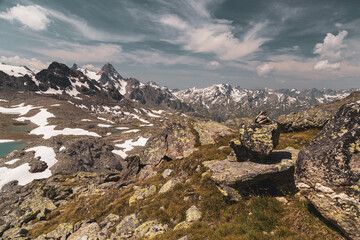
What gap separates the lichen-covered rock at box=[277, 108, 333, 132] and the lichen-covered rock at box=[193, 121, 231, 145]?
10.7m

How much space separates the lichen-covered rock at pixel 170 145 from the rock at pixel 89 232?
11.2 meters

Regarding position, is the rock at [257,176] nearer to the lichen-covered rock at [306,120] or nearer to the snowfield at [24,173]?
the lichen-covered rock at [306,120]

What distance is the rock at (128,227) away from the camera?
40.8 ft

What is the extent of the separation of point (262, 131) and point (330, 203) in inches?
215

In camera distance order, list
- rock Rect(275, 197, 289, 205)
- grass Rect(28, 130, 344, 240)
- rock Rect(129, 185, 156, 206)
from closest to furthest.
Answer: grass Rect(28, 130, 344, 240) < rock Rect(275, 197, 289, 205) < rock Rect(129, 185, 156, 206)

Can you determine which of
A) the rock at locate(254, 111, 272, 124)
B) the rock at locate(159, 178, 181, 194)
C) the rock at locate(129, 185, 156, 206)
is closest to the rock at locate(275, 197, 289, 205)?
the rock at locate(254, 111, 272, 124)

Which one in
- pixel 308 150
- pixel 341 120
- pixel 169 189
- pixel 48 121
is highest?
pixel 341 120

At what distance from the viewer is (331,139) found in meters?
8.15

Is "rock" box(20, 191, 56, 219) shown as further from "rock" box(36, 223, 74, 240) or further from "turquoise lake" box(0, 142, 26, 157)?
"turquoise lake" box(0, 142, 26, 157)

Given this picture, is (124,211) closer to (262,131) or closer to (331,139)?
(262,131)

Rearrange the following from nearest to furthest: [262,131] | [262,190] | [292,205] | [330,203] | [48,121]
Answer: [330,203] → [292,205] → [262,190] → [262,131] → [48,121]

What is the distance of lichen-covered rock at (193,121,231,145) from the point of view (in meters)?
23.5

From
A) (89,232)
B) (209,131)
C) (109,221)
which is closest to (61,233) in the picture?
(89,232)

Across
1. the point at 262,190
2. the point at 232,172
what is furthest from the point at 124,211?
the point at 262,190
